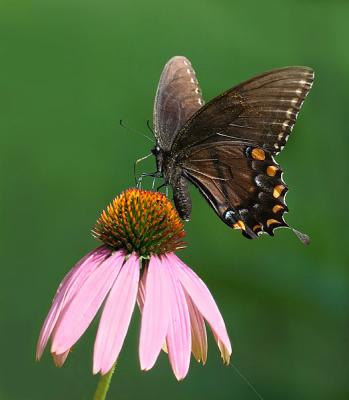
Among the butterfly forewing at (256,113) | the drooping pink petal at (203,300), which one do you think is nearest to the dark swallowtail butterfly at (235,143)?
the butterfly forewing at (256,113)

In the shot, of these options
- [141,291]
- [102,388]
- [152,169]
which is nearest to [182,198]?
[141,291]

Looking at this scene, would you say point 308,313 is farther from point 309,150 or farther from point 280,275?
point 309,150

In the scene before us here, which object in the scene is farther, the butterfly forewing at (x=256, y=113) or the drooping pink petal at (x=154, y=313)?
the butterfly forewing at (x=256, y=113)

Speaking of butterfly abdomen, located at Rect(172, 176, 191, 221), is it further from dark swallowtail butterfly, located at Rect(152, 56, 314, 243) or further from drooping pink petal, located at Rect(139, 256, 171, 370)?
drooping pink petal, located at Rect(139, 256, 171, 370)

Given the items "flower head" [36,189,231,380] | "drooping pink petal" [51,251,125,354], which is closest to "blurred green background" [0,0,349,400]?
"flower head" [36,189,231,380]

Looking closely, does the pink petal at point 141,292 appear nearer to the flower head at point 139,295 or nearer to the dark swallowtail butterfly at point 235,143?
the flower head at point 139,295

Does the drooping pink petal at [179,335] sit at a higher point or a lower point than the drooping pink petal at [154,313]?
lower
